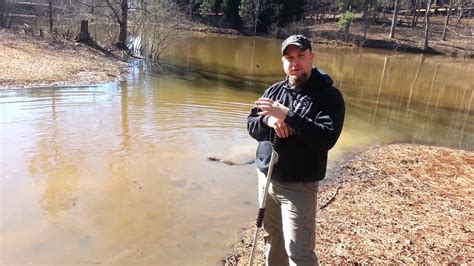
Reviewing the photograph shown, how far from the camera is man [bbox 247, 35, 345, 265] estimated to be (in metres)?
2.61

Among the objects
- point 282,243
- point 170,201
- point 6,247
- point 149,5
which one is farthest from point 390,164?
point 149,5

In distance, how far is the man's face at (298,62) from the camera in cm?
272

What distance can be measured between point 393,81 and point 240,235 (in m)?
15.9

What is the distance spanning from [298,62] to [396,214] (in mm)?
3190

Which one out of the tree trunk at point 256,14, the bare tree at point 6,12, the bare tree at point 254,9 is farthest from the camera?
the bare tree at point 254,9

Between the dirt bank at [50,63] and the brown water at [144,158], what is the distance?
33.6 inches

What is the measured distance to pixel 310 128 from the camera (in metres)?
2.56

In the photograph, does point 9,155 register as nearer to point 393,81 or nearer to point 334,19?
point 393,81

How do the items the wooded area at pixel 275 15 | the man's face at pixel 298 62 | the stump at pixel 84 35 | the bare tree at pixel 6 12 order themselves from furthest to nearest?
the bare tree at pixel 6 12
the wooded area at pixel 275 15
the stump at pixel 84 35
the man's face at pixel 298 62

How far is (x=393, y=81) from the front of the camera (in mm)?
18766

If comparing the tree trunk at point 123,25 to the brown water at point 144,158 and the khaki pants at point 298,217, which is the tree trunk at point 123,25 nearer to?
the brown water at point 144,158

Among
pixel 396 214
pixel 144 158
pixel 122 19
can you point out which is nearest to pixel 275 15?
pixel 122 19

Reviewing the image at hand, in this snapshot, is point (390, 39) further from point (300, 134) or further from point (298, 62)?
point (300, 134)

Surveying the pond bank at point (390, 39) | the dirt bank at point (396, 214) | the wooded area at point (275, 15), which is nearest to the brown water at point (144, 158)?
the dirt bank at point (396, 214)
